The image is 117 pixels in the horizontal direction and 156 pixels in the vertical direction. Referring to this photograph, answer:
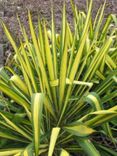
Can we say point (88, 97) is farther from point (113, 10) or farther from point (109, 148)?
point (113, 10)

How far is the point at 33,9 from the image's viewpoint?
4477 mm

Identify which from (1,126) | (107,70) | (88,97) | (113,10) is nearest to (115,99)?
(107,70)

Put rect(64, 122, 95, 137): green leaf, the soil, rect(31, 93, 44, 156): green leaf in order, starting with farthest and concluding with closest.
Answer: the soil → rect(64, 122, 95, 137): green leaf → rect(31, 93, 44, 156): green leaf

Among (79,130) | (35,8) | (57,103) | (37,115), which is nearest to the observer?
A: (37,115)

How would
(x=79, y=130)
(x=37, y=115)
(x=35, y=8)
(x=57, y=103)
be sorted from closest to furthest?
(x=37, y=115), (x=79, y=130), (x=57, y=103), (x=35, y=8)

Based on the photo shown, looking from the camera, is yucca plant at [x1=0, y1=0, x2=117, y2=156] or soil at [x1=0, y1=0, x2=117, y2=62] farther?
soil at [x1=0, y1=0, x2=117, y2=62]

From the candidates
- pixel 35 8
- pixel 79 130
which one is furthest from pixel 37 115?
pixel 35 8

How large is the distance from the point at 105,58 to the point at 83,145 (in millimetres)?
648

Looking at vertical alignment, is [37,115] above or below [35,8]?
below

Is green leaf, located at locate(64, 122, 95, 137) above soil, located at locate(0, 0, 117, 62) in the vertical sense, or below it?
below

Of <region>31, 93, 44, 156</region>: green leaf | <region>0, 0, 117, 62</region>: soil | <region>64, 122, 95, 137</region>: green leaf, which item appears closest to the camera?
<region>31, 93, 44, 156</region>: green leaf

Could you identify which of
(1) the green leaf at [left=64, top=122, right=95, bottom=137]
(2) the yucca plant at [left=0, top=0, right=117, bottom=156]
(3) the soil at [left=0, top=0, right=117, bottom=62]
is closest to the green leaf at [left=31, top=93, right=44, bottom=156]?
(2) the yucca plant at [left=0, top=0, right=117, bottom=156]

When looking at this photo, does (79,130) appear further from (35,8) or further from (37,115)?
(35,8)

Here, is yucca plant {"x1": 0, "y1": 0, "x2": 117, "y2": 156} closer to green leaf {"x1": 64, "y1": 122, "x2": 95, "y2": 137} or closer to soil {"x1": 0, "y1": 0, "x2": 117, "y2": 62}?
green leaf {"x1": 64, "y1": 122, "x2": 95, "y2": 137}
